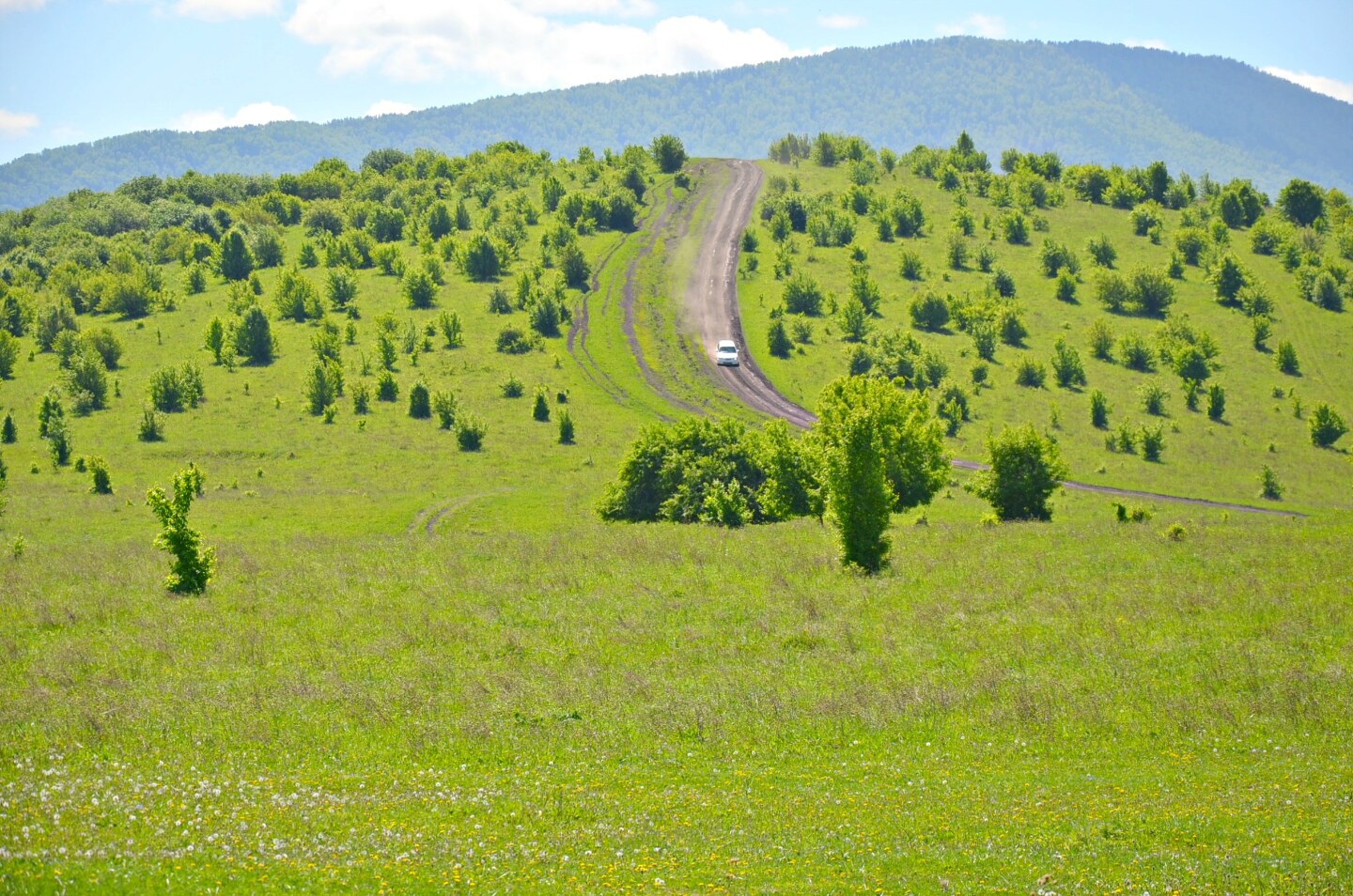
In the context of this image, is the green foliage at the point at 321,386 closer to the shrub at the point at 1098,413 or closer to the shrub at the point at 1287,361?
the shrub at the point at 1098,413

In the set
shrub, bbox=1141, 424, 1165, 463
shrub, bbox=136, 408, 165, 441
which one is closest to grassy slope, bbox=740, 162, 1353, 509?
shrub, bbox=1141, 424, 1165, 463

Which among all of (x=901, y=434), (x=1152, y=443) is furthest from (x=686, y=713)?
(x=1152, y=443)

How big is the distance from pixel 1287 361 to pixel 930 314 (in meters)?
40.5

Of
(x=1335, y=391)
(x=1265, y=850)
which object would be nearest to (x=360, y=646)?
(x=1265, y=850)

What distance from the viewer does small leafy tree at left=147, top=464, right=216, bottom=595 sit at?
1510 inches

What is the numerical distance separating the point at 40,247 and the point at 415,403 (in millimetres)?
99987

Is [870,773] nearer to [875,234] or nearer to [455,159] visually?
[875,234]

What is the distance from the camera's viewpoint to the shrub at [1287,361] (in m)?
116

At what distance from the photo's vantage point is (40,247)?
159000mm

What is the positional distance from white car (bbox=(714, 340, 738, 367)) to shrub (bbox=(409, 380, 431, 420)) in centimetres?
3517

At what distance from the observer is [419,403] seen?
9856cm

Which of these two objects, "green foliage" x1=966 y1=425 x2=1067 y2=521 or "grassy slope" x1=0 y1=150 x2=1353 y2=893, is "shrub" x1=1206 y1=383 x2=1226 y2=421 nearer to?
"grassy slope" x1=0 y1=150 x2=1353 y2=893

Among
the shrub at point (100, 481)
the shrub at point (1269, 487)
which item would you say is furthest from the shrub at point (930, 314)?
the shrub at point (100, 481)

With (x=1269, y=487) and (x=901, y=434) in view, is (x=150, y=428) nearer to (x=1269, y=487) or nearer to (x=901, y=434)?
(x=901, y=434)
